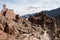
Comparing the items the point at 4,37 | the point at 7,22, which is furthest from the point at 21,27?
the point at 4,37

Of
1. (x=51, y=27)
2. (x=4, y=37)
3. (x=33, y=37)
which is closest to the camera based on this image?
(x=4, y=37)

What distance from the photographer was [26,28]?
53938 mm

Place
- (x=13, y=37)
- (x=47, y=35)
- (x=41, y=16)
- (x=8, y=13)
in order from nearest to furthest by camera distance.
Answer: (x=13, y=37) → (x=47, y=35) → (x=8, y=13) → (x=41, y=16)

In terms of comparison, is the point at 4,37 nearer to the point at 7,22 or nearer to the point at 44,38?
the point at 7,22

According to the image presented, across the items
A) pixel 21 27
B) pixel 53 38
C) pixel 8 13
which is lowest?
pixel 53 38

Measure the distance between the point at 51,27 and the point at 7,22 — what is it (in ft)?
62.4

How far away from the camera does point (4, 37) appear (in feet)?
130

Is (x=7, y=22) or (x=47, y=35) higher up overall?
(x=7, y=22)

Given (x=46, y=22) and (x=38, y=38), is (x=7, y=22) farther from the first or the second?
(x=46, y=22)

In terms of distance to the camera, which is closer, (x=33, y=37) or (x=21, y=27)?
(x=33, y=37)

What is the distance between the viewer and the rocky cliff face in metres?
45.0

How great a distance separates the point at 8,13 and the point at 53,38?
49.2ft

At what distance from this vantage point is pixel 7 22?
47625mm

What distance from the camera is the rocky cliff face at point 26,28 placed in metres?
45.0
